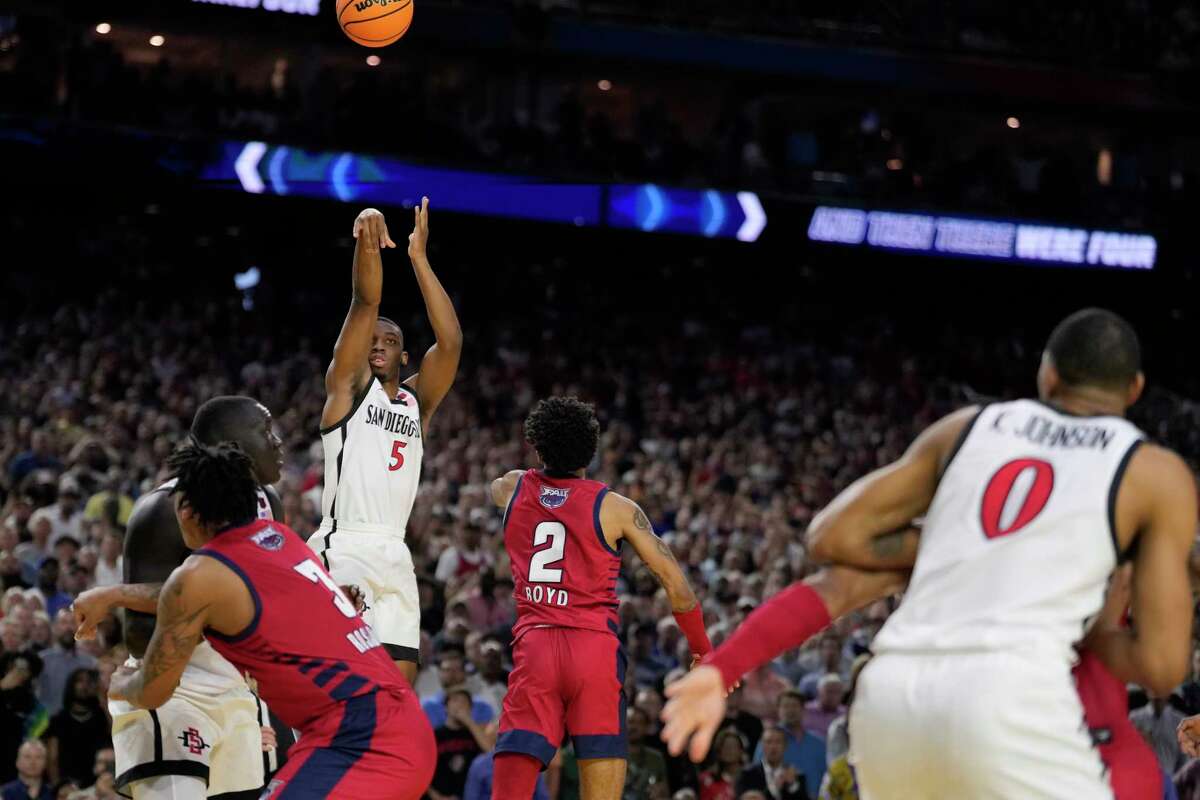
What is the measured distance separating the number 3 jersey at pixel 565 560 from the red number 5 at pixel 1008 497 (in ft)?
10.5

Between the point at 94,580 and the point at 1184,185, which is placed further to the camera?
the point at 1184,185

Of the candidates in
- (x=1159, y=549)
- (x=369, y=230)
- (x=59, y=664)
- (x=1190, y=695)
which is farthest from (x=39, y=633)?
(x=1159, y=549)

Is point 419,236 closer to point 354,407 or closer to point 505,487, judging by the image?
point 354,407

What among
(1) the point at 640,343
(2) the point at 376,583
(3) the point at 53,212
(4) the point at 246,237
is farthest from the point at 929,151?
(2) the point at 376,583

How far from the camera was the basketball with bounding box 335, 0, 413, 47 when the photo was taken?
392 inches

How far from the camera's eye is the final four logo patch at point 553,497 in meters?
6.87

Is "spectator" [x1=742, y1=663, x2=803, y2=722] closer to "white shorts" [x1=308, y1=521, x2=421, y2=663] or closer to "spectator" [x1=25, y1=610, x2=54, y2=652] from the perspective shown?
"spectator" [x1=25, y1=610, x2=54, y2=652]

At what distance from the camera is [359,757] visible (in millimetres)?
4801

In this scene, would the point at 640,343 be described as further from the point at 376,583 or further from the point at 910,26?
the point at 376,583

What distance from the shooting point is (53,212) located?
23781mm

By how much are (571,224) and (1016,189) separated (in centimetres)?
741

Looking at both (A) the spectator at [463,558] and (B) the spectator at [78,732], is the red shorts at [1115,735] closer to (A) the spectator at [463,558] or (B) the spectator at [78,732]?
(B) the spectator at [78,732]

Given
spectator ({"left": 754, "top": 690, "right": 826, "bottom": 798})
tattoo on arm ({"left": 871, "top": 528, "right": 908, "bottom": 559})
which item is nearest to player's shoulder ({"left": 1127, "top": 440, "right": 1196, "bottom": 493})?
tattoo on arm ({"left": 871, "top": 528, "right": 908, "bottom": 559})

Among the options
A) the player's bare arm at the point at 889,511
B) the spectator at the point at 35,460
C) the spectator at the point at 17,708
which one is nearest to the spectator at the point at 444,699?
the spectator at the point at 17,708
